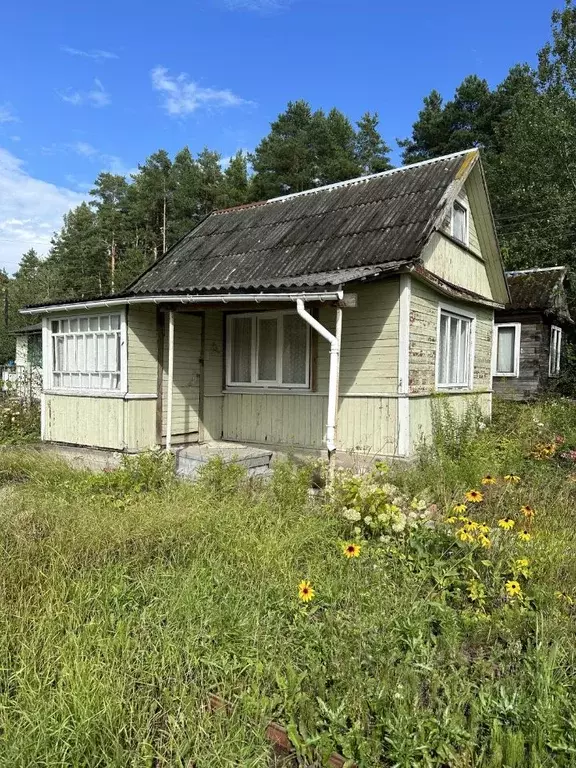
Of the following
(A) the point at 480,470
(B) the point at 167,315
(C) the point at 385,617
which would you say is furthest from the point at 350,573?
(B) the point at 167,315

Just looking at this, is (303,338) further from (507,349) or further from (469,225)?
(507,349)

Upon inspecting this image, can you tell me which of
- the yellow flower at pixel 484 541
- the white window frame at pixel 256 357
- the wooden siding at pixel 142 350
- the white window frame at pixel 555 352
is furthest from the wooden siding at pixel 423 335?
the white window frame at pixel 555 352

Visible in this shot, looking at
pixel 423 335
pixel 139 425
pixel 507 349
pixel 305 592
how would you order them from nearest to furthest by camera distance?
pixel 305 592
pixel 423 335
pixel 139 425
pixel 507 349

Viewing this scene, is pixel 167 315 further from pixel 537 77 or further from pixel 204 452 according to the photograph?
pixel 537 77

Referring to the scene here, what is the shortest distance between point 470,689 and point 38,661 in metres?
2.25

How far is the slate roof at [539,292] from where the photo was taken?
634 inches

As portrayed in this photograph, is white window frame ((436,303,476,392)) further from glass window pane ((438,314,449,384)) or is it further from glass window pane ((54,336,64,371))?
glass window pane ((54,336,64,371))

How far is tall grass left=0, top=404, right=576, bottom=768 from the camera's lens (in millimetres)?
2266

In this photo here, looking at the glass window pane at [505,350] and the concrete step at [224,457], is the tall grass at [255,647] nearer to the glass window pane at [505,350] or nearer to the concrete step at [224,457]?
the concrete step at [224,457]

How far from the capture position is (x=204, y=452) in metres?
8.05

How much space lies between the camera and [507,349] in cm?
1694

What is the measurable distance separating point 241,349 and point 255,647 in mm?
6785

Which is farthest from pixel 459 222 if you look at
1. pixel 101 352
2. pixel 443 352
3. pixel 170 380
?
pixel 101 352

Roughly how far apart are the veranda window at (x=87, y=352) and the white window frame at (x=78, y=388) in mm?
26
